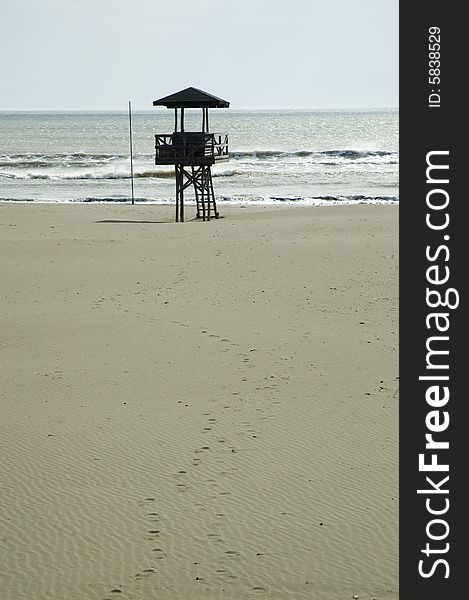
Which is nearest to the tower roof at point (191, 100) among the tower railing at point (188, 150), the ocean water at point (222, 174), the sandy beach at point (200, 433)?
the tower railing at point (188, 150)

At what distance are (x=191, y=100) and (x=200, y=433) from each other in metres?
19.7

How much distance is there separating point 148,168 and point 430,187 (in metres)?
51.6

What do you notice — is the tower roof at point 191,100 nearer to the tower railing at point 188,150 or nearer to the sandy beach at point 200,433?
the tower railing at point 188,150

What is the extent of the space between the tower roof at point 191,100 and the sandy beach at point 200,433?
11.3 m

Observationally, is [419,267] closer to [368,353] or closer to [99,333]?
[368,353]

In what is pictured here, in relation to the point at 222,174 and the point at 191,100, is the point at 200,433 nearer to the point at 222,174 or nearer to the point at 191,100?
the point at 191,100

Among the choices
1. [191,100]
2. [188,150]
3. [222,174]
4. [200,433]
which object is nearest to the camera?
[200,433]

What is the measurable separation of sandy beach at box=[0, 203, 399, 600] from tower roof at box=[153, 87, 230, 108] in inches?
444

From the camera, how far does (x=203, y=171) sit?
29.4 m

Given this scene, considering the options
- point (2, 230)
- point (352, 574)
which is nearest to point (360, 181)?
point (2, 230)

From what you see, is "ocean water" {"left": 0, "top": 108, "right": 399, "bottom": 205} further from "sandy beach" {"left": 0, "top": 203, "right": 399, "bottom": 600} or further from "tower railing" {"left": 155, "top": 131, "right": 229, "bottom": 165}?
"sandy beach" {"left": 0, "top": 203, "right": 399, "bottom": 600}

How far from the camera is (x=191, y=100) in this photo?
2644 centimetres

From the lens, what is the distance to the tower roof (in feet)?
86.9

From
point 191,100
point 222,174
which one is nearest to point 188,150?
point 191,100
